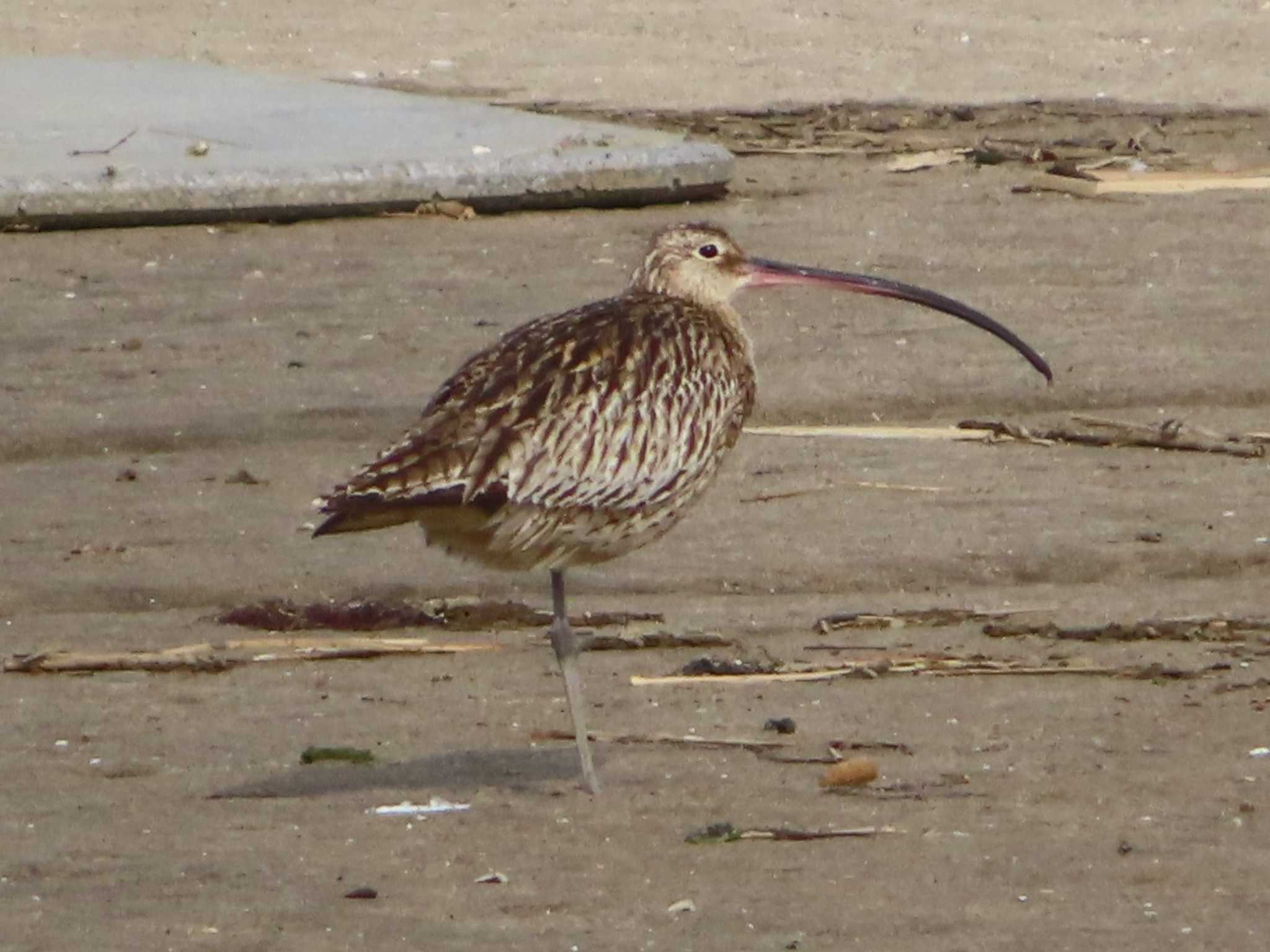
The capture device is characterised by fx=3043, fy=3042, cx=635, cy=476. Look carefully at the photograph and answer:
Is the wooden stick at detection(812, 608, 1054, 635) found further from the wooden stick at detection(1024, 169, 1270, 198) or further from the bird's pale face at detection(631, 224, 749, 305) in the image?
the wooden stick at detection(1024, 169, 1270, 198)

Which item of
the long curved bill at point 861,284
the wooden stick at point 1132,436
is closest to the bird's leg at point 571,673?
the long curved bill at point 861,284

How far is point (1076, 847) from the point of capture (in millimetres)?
5727

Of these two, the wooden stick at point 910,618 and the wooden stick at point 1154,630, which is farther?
the wooden stick at point 910,618

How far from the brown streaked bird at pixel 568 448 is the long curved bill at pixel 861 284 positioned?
38 centimetres

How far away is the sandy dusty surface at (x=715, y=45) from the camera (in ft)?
50.5

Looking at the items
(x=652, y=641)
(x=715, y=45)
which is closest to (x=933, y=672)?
(x=652, y=641)

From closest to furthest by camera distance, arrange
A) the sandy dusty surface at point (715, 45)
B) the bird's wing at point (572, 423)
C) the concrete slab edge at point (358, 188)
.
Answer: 1. the bird's wing at point (572, 423)
2. the concrete slab edge at point (358, 188)
3. the sandy dusty surface at point (715, 45)

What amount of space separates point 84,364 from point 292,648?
3040mm

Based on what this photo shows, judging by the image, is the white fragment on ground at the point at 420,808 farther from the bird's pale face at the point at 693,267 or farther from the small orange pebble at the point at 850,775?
the bird's pale face at the point at 693,267

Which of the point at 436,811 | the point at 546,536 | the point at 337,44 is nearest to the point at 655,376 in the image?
the point at 546,536

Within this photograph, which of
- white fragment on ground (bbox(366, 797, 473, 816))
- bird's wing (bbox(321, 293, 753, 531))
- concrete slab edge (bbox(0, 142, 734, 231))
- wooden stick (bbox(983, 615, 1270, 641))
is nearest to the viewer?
white fragment on ground (bbox(366, 797, 473, 816))

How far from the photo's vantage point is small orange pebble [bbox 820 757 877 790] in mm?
6168

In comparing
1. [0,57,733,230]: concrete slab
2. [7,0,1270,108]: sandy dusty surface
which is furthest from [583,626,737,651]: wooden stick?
[7,0,1270,108]: sandy dusty surface

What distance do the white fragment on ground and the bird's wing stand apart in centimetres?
57
